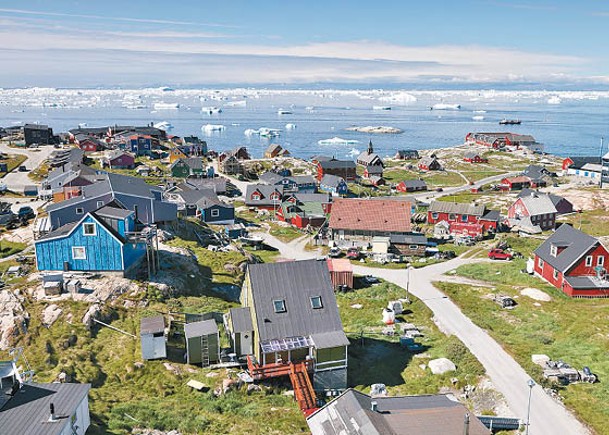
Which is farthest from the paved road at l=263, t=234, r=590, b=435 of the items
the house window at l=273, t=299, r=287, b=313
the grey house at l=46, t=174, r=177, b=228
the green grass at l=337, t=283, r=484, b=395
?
the grey house at l=46, t=174, r=177, b=228

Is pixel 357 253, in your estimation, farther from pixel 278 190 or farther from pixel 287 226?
pixel 278 190

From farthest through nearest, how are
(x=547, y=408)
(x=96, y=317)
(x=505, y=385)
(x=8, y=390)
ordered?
(x=96, y=317), (x=505, y=385), (x=547, y=408), (x=8, y=390)

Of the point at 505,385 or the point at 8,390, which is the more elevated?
the point at 8,390

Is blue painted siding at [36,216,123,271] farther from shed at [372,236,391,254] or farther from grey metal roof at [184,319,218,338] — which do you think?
shed at [372,236,391,254]

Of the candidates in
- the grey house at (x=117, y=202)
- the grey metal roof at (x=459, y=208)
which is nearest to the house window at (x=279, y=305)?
the grey house at (x=117, y=202)

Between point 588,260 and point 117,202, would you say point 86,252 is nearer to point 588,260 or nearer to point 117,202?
point 117,202

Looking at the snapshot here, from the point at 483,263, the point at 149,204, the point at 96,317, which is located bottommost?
the point at 483,263

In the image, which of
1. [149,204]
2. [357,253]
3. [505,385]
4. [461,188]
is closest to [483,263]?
[357,253]

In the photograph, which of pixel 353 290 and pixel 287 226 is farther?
pixel 287 226
